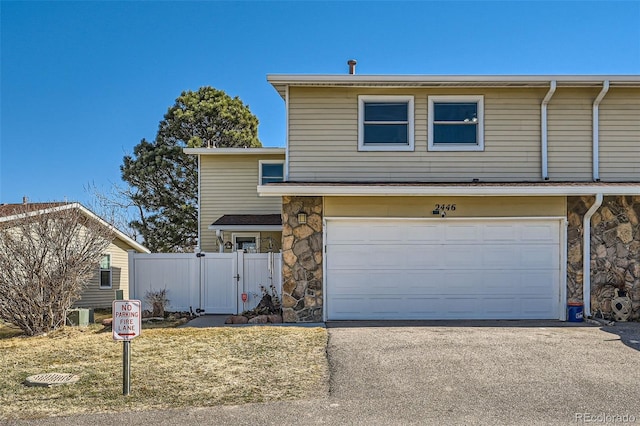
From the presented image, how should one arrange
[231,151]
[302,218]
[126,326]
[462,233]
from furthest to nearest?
[231,151] < [462,233] < [302,218] < [126,326]

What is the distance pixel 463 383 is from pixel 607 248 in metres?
6.58

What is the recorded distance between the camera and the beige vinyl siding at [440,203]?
1059 centimetres

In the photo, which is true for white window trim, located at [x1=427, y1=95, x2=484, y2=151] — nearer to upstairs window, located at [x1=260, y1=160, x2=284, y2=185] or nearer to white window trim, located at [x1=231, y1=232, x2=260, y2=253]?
upstairs window, located at [x1=260, y1=160, x2=284, y2=185]

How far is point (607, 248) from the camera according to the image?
10648 millimetres

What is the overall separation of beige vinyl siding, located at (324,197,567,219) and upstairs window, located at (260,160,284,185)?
7.09m

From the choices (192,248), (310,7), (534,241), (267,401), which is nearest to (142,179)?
(192,248)

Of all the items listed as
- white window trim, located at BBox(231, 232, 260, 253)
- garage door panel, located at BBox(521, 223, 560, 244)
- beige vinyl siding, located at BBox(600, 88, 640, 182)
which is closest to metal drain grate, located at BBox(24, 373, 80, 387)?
garage door panel, located at BBox(521, 223, 560, 244)

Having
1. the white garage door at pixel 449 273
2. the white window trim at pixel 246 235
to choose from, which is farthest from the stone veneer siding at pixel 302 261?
the white window trim at pixel 246 235

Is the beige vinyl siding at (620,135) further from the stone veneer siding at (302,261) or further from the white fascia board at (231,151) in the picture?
the white fascia board at (231,151)

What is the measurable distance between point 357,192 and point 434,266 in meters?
2.36

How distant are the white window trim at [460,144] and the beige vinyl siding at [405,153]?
0.31 feet

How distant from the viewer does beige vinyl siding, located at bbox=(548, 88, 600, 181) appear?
11219 mm

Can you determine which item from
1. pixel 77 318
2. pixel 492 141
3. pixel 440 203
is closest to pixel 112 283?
pixel 77 318

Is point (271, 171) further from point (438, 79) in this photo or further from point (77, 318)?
point (77, 318)
